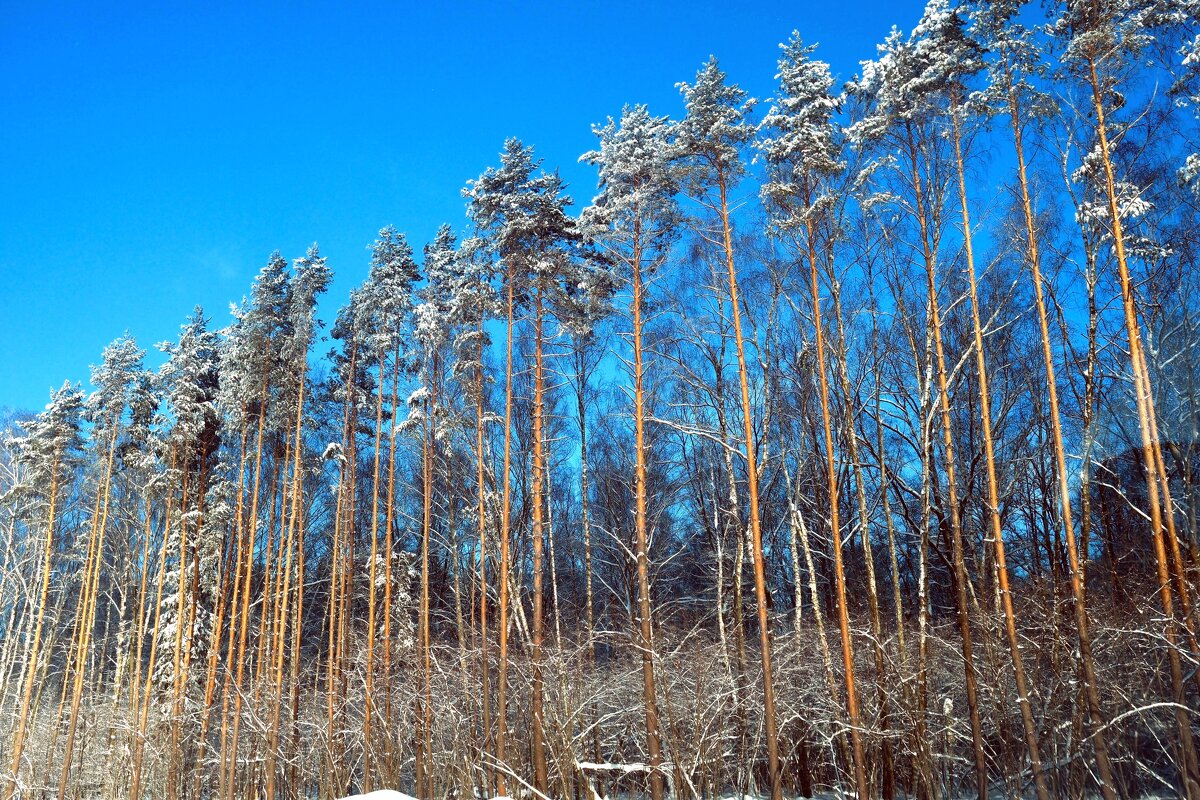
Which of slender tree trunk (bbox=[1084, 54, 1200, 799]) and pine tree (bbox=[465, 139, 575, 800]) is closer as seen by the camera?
slender tree trunk (bbox=[1084, 54, 1200, 799])

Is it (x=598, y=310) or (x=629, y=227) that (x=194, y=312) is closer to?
(x=598, y=310)

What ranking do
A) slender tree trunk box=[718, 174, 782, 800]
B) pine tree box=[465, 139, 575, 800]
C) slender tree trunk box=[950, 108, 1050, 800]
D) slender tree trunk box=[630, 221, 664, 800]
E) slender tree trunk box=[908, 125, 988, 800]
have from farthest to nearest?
pine tree box=[465, 139, 575, 800] < slender tree trunk box=[630, 221, 664, 800] < slender tree trunk box=[908, 125, 988, 800] < slender tree trunk box=[718, 174, 782, 800] < slender tree trunk box=[950, 108, 1050, 800]

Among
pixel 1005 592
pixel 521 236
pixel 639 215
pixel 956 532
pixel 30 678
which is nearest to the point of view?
pixel 1005 592

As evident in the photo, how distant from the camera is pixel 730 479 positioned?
20953 millimetres

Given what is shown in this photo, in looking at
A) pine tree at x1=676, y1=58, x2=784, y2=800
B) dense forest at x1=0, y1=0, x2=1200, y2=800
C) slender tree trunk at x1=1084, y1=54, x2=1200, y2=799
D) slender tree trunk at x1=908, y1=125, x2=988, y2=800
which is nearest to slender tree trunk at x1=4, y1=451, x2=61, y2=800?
dense forest at x1=0, y1=0, x2=1200, y2=800

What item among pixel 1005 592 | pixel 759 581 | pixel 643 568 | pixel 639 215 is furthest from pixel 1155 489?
pixel 639 215

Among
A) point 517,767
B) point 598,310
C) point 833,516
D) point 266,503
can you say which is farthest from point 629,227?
point 266,503

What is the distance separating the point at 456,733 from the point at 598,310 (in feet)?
32.7

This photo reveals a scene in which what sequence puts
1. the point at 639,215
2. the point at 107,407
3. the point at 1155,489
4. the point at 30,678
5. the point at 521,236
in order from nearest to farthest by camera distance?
the point at 1155,489, the point at 639,215, the point at 521,236, the point at 30,678, the point at 107,407

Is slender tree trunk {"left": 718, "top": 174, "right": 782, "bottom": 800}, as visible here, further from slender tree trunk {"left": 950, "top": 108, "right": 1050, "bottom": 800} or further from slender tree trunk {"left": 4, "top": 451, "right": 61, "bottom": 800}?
slender tree trunk {"left": 4, "top": 451, "right": 61, "bottom": 800}

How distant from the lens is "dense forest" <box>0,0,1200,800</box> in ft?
Answer: 45.1

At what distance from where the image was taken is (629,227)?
16.7 meters

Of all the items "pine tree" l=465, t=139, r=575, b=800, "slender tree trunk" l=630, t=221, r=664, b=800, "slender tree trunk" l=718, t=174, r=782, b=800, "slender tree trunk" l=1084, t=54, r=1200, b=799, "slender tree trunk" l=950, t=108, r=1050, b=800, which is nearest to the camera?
"slender tree trunk" l=1084, t=54, r=1200, b=799

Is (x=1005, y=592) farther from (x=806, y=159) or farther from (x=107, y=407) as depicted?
(x=107, y=407)
